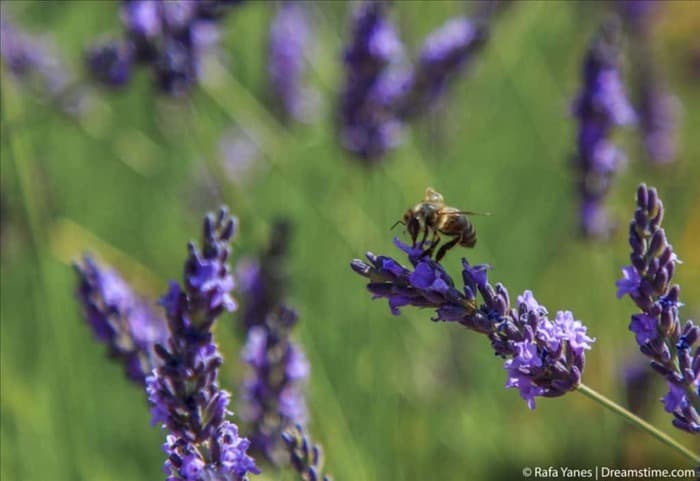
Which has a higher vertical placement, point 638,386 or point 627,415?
point 638,386

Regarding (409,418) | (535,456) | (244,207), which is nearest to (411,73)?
(244,207)

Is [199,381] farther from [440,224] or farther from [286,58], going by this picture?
[286,58]

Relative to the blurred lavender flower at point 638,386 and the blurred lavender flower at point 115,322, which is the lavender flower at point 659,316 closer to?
the blurred lavender flower at point 115,322

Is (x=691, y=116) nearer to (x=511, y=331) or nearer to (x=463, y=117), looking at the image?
(x=463, y=117)

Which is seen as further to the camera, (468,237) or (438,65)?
(438,65)

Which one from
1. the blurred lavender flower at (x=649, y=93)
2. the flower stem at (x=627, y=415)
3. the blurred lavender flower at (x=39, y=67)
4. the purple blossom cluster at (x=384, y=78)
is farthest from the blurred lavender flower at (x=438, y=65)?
the flower stem at (x=627, y=415)

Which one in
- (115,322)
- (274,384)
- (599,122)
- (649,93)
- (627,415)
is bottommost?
(627,415)

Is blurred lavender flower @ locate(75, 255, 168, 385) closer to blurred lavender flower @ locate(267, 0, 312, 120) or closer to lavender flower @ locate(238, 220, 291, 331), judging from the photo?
lavender flower @ locate(238, 220, 291, 331)

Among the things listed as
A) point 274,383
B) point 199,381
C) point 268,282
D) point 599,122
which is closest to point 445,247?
point 274,383
